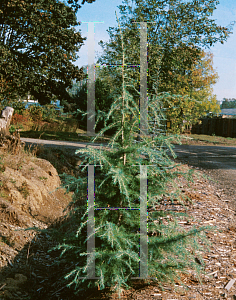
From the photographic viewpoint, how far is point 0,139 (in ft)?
21.5

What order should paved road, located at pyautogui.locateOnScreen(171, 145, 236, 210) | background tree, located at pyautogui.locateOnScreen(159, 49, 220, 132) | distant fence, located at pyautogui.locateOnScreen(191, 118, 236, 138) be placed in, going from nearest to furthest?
1. paved road, located at pyautogui.locateOnScreen(171, 145, 236, 210)
2. background tree, located at pyautogui.locateOnScreen(159, 49, 220, 132)
3. distant fence, located at pyautogui.locateOnScreen(191, 118, 236, 138)

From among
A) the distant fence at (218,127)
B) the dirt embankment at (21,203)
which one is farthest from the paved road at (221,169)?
the distant fence at (218,127)

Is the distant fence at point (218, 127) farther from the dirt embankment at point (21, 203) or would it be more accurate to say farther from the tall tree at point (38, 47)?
the dirt embankment at point (21, 203)

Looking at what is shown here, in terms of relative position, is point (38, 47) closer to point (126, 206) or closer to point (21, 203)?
point (21, 203)

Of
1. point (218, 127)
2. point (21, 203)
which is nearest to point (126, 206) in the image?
point (21, 203)

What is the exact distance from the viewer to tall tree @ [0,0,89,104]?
14000mm

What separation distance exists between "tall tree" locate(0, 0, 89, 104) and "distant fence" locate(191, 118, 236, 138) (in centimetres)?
1484

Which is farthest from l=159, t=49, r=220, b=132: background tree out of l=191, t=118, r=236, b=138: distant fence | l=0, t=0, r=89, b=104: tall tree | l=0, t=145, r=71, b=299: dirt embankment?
l=0, t=0, r=89, b=104: tall tree

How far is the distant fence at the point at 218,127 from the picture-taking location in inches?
1022

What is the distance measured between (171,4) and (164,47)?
1.62m

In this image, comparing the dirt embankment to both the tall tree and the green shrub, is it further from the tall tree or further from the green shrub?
the tall tree

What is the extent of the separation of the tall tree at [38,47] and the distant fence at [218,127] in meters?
14.8

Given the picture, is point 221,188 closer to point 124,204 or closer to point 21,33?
point 124,204

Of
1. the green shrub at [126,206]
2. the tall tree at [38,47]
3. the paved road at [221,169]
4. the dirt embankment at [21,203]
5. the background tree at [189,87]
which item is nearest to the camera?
the green shrub at [126,206]
